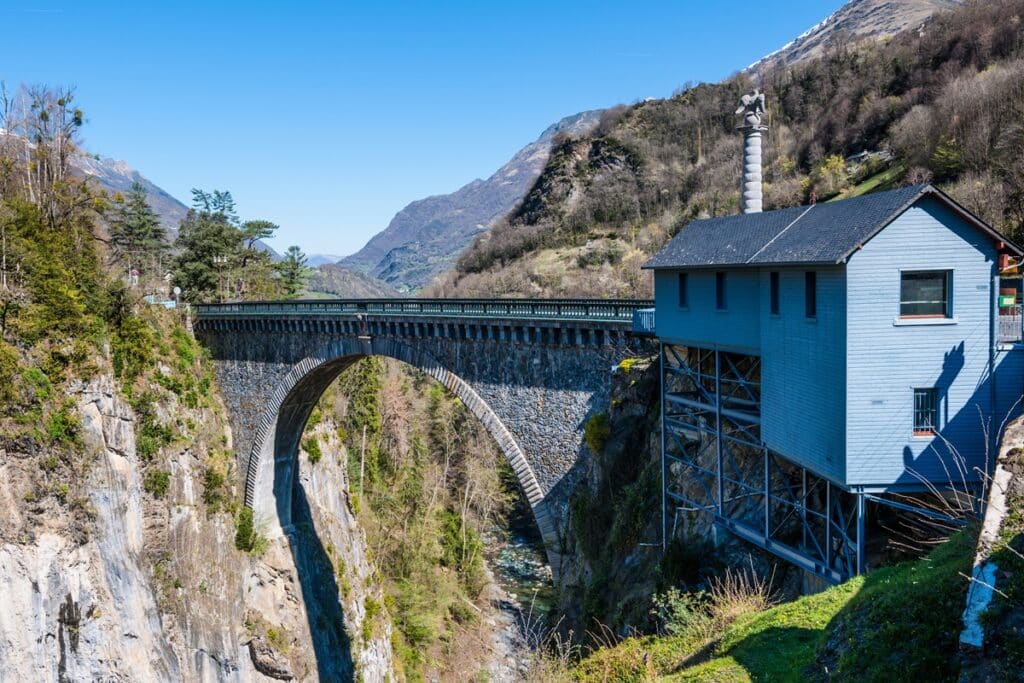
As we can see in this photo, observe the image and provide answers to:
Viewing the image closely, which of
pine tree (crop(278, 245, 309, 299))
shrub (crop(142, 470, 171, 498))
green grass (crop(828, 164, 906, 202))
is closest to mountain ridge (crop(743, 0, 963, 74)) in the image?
green grass (crop(828, 164, 906, 202))

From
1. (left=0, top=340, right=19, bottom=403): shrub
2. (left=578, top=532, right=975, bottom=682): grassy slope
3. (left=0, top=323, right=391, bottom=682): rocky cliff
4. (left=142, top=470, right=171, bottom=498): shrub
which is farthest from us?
(left=142, top=470, right=171, bottom=498): shrub

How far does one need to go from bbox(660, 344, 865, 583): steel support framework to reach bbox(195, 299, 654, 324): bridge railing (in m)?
1.76

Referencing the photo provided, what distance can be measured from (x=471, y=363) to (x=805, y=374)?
1203 centimetres

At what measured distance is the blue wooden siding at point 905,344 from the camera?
12.2m

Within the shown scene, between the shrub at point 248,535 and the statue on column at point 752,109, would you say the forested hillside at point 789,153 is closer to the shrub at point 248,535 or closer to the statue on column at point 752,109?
the statue on column at point 752,109

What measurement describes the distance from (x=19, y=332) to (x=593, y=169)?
2607 inches

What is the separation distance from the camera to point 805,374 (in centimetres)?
1359

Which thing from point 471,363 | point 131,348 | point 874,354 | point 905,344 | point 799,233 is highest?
point 799,233

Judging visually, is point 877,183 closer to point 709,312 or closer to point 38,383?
point 709,312

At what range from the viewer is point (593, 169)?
83188 millimetres

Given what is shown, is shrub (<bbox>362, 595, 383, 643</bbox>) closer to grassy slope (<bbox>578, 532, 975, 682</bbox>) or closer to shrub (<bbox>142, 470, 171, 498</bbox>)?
shrub (<bbox>142, 470, 171, 498</bbox>)

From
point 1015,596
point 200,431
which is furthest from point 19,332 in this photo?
point 1015,596

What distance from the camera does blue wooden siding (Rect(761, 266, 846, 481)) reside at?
12.5 meters

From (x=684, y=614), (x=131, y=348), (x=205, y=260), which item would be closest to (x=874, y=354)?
(x=684, y=614)
